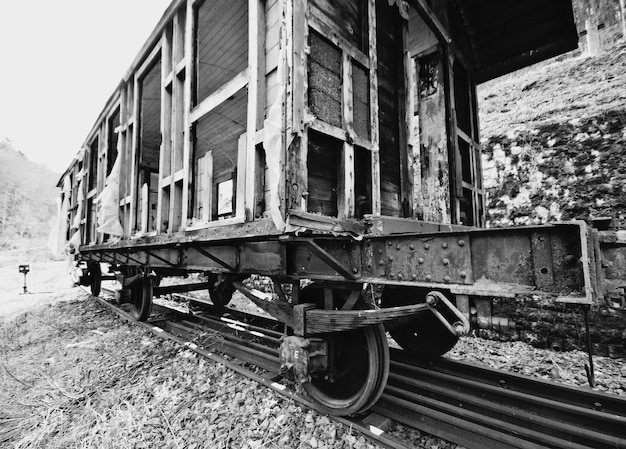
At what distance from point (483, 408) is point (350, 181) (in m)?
2.24

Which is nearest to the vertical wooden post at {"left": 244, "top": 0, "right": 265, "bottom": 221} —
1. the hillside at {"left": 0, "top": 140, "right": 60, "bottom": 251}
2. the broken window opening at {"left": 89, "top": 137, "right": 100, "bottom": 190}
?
the broken window opening at {"left": 89, "top": 137, "right": 100, "bottom": 190}

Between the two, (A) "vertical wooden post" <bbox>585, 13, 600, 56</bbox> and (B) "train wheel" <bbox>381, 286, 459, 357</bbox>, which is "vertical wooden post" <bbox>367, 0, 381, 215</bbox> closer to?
(B) "train wheel" <bbox>381, 286, 459, 357</bbox>

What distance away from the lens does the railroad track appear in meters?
2.17

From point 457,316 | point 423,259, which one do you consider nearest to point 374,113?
point 423,259

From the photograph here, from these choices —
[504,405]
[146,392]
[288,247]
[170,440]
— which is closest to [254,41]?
[288,247]

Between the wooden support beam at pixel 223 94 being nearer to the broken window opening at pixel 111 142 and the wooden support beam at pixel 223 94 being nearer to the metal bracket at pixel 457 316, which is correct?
the metal bracket at pixel 457 316

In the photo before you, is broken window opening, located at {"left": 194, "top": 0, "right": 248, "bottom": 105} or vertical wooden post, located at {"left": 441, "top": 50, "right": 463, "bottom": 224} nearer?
broken window opening, located at {"left": 194, "top": 0, "right": 248, "bottom": 105}

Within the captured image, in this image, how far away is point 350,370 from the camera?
2.90 metres

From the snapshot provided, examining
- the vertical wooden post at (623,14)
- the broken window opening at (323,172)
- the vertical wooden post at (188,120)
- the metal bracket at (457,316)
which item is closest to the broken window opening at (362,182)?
the broken window opening at (323,172)

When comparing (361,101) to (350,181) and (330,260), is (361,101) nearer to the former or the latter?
(350,181)

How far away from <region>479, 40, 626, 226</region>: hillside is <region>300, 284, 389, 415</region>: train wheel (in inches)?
150

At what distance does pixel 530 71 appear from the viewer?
240 inches

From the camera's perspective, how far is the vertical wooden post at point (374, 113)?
3.11 meters

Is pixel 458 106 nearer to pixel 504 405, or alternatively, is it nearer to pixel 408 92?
pixel 408 92
